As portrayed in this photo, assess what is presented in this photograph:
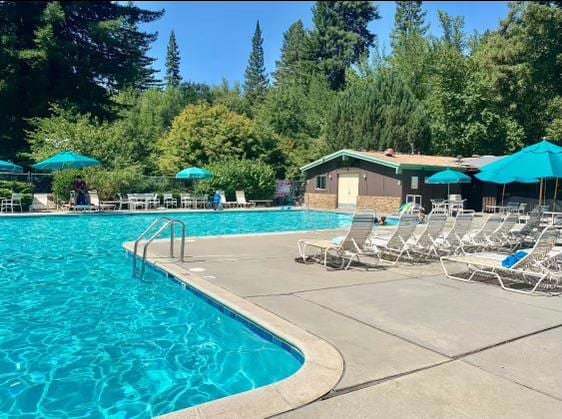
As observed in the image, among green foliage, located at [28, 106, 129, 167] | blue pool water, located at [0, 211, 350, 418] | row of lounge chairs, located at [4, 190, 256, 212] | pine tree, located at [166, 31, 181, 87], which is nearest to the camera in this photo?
blue pool water, located at [0, 211, 350, 418]

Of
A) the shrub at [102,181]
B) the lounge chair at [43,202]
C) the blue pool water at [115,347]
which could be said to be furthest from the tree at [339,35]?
the blue pool water at [115,347]

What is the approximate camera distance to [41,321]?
246 inches

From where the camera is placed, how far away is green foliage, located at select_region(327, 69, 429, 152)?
3344 cm

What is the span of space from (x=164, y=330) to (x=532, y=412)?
4135 millimetres

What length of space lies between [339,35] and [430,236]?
50.5m

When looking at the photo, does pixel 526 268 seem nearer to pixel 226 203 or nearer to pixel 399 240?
pixel 399 240

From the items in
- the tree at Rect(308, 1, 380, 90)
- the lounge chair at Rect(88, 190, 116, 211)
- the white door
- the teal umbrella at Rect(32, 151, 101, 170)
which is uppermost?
the tree at Rect(308, 1, 380, 90)

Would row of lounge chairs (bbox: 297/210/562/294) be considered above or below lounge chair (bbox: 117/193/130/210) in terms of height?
below

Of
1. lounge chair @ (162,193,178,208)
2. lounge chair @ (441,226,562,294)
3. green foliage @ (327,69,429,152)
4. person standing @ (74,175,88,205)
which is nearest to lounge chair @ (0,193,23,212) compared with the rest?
person standing @ (74,175,88,205)

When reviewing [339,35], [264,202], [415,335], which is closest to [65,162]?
A: [264,202]

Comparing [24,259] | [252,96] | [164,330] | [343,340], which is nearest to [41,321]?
[164,330]

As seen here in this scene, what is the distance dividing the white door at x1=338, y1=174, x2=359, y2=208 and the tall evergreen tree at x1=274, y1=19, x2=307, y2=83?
1331 inches

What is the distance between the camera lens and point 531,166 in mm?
9898

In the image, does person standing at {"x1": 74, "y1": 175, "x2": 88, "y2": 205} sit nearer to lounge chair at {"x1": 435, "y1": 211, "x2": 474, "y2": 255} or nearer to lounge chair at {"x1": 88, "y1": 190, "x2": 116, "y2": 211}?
lounge chair at {"x1": 88, "y1": 190, "x2": 116, "y2": 211}
